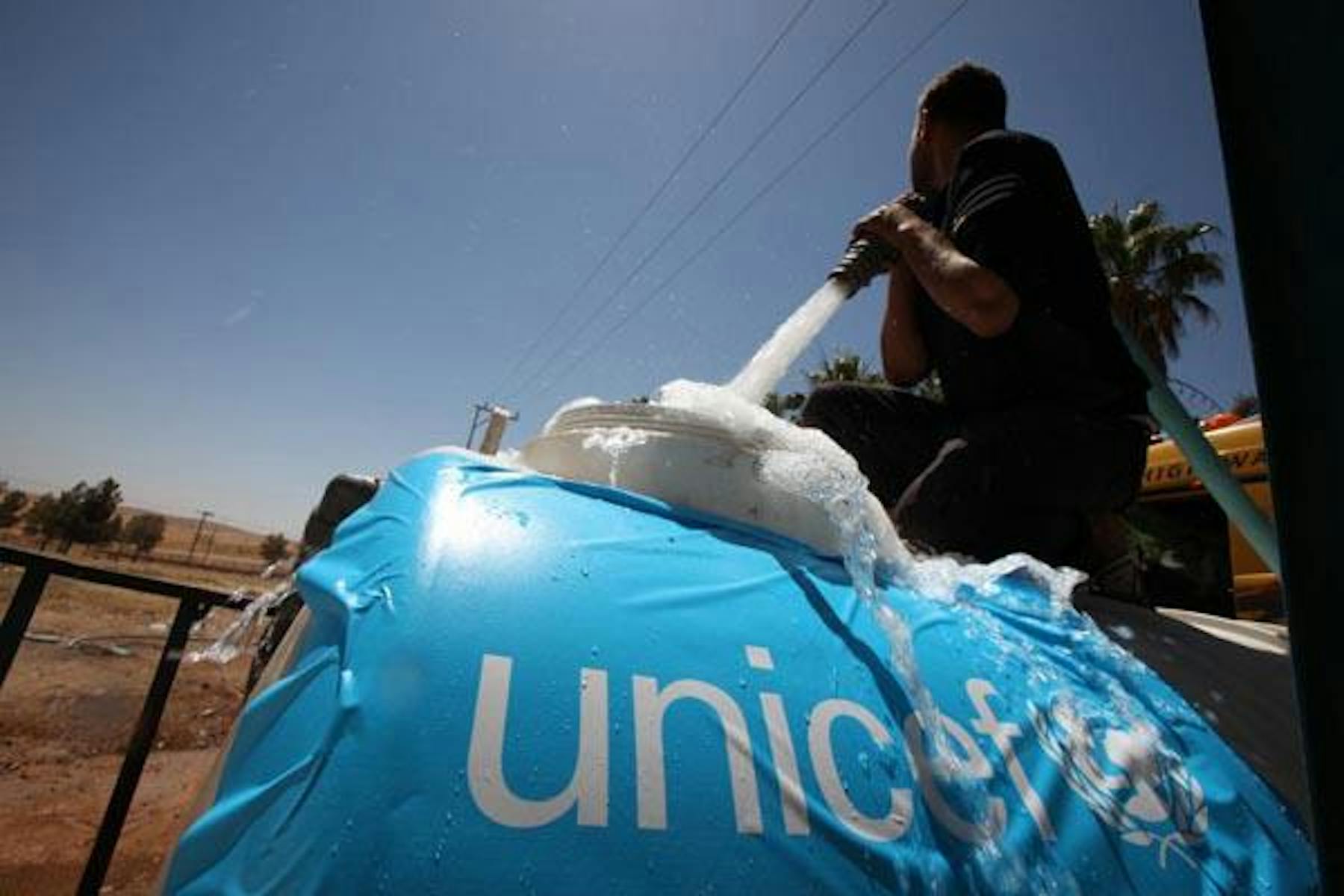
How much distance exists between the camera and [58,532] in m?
50.1

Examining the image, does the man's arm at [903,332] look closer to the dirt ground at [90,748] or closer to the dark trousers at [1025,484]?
the dark trousers at [1025,484]

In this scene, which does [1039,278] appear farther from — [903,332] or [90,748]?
[90,748]

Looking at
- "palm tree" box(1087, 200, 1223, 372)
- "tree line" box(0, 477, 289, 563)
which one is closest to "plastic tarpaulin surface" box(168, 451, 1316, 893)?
"palm tree" box(1087, 200, 1223, 372)

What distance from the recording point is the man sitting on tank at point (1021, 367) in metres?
1.94

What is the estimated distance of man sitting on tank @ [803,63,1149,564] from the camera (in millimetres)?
1944

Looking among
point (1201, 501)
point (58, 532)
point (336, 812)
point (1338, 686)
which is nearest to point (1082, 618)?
point (1338, 686)

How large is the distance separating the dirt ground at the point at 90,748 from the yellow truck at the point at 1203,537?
4594 millimetres

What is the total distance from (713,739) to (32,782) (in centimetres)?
1213

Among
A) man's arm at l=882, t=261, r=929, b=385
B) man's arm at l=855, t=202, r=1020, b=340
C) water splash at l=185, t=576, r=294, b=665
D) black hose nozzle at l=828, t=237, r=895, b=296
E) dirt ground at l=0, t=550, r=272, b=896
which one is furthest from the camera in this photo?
dirt ground at l=0, t=550, r=272, b=896

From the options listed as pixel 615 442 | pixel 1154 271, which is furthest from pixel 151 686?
pixel 1154 271

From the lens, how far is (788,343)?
2428 mm

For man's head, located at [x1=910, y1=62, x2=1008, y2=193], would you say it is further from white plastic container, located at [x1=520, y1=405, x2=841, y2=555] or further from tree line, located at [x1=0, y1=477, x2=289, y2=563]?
tree line, located at [x1=0, y1=477, x2=289, y2=563]

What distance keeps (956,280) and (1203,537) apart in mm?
3682

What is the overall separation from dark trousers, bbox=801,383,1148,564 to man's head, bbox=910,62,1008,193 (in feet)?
3.54
